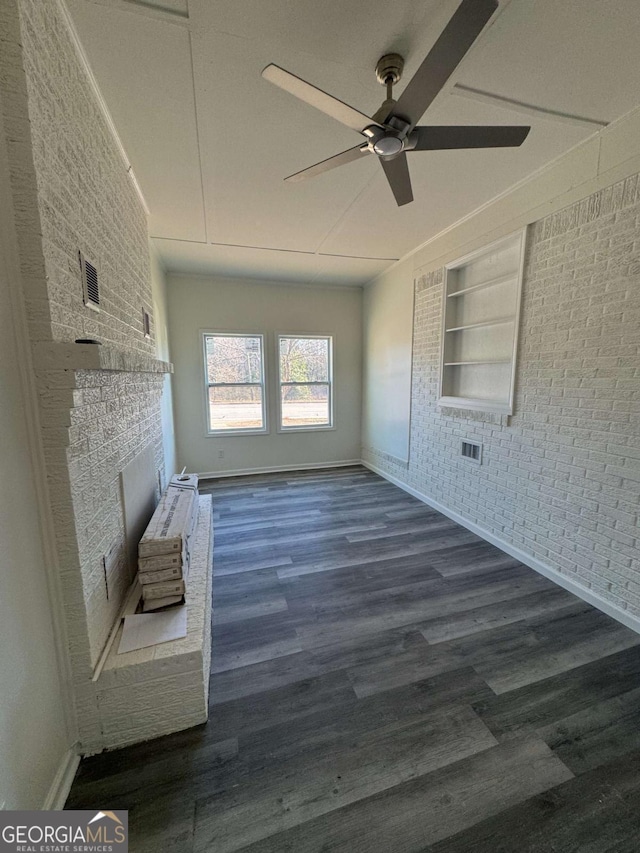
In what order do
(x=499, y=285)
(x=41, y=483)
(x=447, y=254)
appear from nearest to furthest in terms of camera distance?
(x=41, y=483), (x=499, y=285), (x=447, y=254)

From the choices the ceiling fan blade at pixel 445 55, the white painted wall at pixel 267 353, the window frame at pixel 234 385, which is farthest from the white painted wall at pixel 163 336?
the ceiling fan blade at pixel 445 55

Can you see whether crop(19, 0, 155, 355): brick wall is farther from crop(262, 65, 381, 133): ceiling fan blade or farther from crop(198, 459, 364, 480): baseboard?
crop(198, 459, 364, 480): baseboard

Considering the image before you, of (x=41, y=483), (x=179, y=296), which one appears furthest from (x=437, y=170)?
(x=179, y=296)

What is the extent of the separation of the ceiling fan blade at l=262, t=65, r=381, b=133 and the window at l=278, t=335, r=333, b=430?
11.7ft

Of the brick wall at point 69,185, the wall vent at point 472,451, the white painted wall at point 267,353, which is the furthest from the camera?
the white painted wall at point 267,353

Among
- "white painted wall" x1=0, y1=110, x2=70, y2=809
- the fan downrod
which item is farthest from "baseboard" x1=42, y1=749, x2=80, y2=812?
the fan downrod

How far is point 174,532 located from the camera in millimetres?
1761

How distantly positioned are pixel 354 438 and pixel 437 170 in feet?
12.4

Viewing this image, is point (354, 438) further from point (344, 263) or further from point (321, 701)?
point (321, 701)

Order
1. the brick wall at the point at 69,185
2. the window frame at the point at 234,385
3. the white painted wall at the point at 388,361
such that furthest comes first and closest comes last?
the window frame at the point at 234,385 → the white painted wall at the point at 388,361 → the brick wall at the point at 69,185

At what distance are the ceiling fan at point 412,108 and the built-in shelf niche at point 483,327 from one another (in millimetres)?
1321

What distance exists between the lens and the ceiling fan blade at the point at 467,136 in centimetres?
141

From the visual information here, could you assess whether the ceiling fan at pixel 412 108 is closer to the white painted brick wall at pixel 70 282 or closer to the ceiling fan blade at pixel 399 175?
the ceiling fan blade at pixel 399 175

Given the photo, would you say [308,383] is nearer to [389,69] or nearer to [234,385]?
[234,385]
